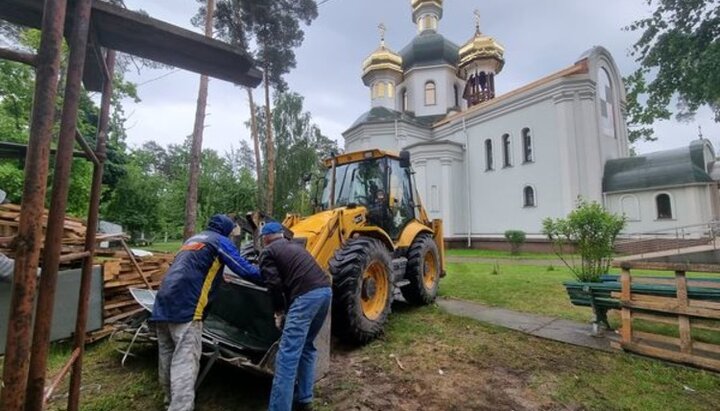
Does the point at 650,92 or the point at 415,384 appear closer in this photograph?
the point at 415,384

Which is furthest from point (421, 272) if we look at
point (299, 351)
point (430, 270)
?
point (299, 351)

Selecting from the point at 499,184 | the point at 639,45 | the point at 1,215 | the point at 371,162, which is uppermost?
the point at 639,45

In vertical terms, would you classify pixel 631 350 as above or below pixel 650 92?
below

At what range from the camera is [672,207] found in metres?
16.3

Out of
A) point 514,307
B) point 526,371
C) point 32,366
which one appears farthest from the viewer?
point 514,307

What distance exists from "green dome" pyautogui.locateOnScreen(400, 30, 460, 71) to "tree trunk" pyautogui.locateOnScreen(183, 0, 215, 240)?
20686mm

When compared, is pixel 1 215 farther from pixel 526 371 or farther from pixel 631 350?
pixel 631 350

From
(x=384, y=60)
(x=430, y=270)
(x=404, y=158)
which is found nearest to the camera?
(x=404, y=158)

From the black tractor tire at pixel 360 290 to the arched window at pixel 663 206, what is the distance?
18.1 metres

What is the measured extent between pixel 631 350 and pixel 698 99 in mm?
11583

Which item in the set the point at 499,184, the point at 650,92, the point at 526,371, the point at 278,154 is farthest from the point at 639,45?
the point at 278,154

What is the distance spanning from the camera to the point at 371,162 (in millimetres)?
6152

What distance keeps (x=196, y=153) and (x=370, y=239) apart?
25.8ft

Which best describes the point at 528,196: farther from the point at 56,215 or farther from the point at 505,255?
the point at 56,215
